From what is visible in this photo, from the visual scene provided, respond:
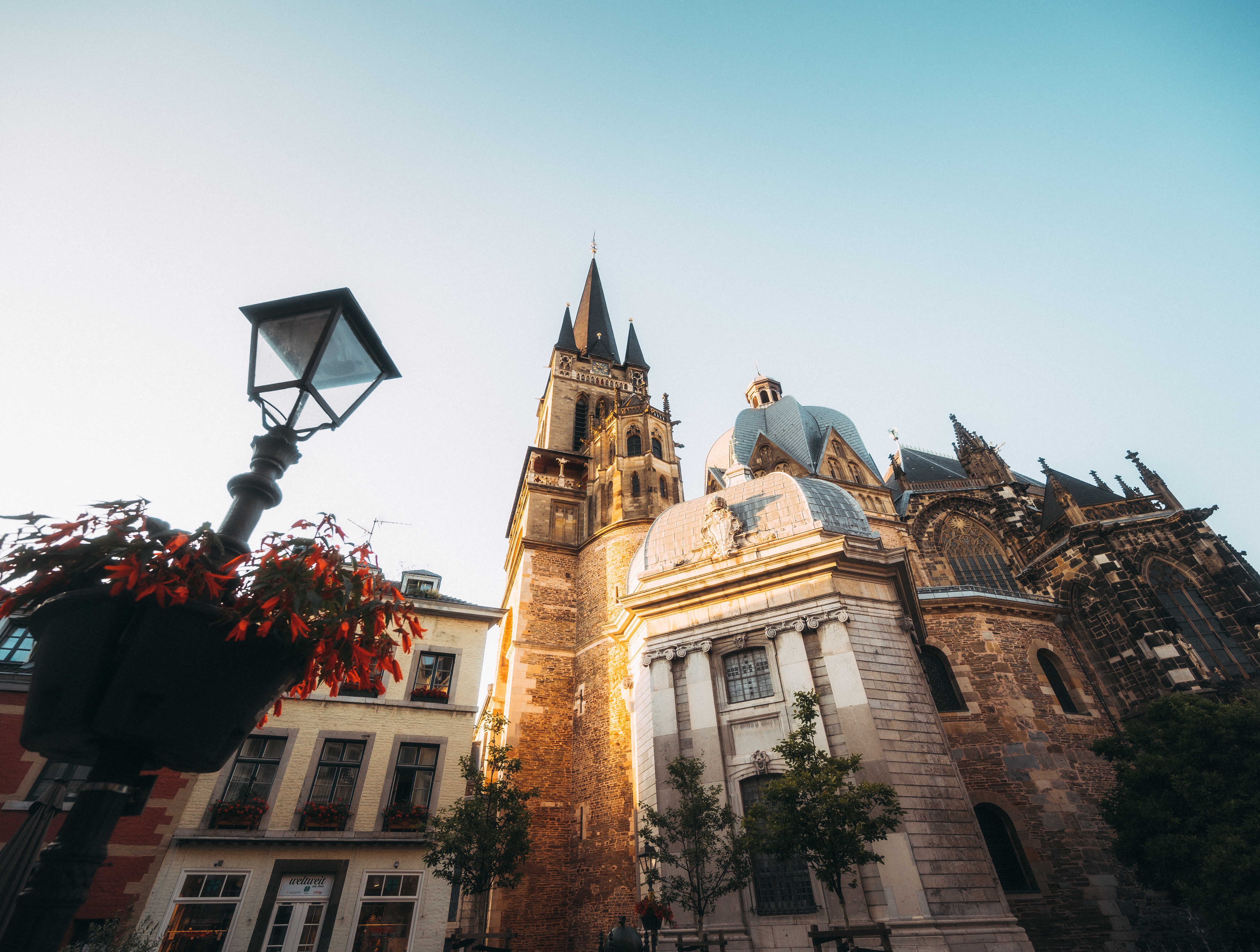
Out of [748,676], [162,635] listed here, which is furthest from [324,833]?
[162,635]

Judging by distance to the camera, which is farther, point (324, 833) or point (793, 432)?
point (793, 432)

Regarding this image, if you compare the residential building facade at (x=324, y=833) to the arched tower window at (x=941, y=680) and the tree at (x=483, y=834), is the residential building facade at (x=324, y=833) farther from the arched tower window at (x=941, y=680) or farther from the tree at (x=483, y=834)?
the arched tower window at (x=941, y=680)

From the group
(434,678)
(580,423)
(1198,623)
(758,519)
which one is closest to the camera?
(434,678)

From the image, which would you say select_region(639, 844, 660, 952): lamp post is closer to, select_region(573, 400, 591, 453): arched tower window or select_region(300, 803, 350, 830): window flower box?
select_region(300, 803, 350, 830): window flower box

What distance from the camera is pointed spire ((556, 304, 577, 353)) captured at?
43.8 meters

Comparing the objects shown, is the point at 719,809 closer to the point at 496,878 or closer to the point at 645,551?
the point at 496,878

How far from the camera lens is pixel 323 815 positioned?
14391 mm

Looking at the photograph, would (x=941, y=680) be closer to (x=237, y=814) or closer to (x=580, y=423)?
(x=237, y=814)

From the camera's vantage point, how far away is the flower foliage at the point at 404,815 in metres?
15.0

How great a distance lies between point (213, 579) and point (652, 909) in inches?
452

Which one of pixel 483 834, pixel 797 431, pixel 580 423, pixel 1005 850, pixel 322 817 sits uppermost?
pixel 580 423

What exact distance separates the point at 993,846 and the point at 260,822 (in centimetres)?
1955

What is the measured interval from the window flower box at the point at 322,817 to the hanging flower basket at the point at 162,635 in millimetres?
14030

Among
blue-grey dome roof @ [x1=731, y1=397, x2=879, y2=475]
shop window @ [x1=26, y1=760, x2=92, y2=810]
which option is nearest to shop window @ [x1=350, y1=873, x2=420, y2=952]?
shop window @ [x1=26, y1=760, x2=92, y2=810]
